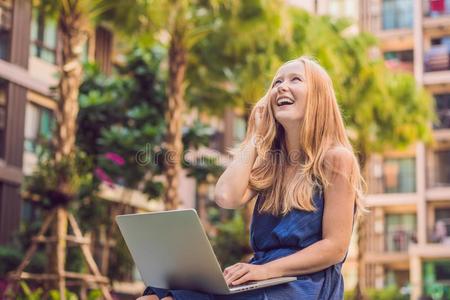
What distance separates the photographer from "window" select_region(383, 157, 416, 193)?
41.9m

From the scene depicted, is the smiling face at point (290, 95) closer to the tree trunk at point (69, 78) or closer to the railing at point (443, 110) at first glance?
the tree trunk at point (69, 78)

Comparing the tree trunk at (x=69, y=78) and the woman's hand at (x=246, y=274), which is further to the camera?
the tree trunk at (x=69, y=78)

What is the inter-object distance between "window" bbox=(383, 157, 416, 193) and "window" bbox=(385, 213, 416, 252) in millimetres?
1213

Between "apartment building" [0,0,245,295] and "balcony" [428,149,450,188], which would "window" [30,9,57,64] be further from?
"balcony" [428,149,450,188]

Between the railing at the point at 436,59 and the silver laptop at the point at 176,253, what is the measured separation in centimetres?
3894

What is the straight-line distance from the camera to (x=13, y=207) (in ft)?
76.2

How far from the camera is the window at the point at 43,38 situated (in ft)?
82.6

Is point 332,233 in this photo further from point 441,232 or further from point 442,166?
point 442,166

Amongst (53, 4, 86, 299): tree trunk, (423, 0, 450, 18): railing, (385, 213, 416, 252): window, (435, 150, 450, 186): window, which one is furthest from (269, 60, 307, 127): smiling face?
(435, 150, 450, 186): window

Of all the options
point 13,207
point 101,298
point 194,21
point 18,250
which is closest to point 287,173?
point 101,298

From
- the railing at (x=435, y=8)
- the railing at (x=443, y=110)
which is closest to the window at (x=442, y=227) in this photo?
the railing at (x=443, y=110)

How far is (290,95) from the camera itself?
342 centimetres

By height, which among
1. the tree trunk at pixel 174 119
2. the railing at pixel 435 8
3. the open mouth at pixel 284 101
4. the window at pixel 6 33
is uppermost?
the railing at pixel 435 8

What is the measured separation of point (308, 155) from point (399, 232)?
39076 mm
